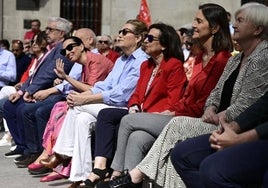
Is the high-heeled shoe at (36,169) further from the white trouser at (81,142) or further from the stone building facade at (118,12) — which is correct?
the stone building facade at (118,12)

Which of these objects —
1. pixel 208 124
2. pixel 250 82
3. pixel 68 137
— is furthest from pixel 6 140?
pixel 250 82

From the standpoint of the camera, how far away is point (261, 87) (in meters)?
4.55

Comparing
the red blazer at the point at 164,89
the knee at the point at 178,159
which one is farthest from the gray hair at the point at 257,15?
the red blazer at the point at 164,89

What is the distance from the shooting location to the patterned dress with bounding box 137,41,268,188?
4.57 metres

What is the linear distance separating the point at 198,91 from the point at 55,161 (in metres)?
1.98

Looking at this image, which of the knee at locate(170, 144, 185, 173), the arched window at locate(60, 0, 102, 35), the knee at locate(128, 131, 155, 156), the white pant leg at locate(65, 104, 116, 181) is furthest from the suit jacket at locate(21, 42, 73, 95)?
the arched window at locate(60, 0, 102, 35)

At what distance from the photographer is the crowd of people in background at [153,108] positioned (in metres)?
4.32

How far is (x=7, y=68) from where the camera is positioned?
1019 cm

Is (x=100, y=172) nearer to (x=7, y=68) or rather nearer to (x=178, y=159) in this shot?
(x=178, y=159)

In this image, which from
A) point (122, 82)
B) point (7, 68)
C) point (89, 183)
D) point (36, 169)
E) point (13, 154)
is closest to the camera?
point (89, 183)

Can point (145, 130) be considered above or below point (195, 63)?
below

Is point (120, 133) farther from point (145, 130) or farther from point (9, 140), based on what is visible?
point (9, 140)

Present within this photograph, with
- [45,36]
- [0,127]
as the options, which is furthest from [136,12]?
[45,36]

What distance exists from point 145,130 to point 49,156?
1.82 m
